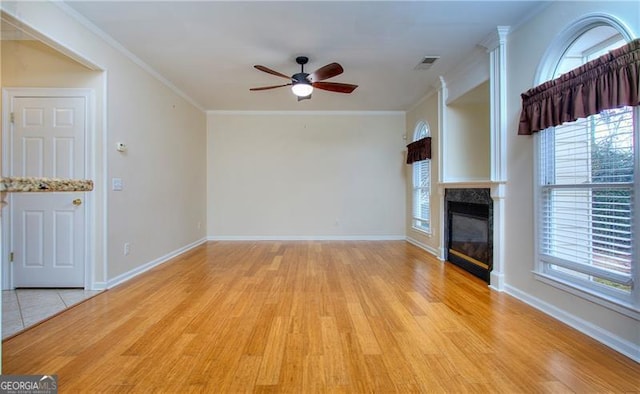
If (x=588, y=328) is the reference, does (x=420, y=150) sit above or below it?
above

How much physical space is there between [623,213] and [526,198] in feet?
2.76

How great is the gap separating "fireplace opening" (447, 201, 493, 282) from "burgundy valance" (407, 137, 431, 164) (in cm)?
104

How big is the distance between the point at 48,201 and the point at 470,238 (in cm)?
492

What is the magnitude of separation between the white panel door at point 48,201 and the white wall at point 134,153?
0.77 feet

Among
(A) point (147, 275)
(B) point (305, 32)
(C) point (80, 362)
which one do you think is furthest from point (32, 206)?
(B) point (305, 32)

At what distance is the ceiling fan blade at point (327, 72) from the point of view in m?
3.23

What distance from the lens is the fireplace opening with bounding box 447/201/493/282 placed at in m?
3.47

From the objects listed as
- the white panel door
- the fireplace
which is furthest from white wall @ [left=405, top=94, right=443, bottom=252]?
the white panel door

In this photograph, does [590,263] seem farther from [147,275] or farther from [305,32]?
[147,275]

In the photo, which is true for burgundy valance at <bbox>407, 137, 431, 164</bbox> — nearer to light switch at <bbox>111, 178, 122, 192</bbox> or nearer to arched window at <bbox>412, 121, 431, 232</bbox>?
arched window at <bbox>412, 121, 431, 232</bbox>

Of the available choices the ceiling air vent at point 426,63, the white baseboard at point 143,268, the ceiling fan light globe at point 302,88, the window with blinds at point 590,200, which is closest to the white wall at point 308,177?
the white baseboard at point 143,268

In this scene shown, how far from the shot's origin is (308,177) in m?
6.33

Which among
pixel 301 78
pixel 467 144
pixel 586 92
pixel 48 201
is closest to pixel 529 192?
pixel 586 92

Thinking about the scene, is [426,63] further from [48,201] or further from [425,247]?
[48,201]
